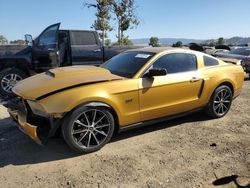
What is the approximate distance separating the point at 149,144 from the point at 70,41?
16.6 feet

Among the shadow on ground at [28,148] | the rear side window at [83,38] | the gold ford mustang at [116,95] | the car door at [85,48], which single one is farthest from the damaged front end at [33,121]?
the rear side window at [83,38]

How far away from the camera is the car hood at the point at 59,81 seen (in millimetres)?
4390

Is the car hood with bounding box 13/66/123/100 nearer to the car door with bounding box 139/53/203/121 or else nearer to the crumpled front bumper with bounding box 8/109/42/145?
the crumpled front bumper with bounding box 8/109/42/145

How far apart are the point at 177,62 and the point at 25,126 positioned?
293 cm

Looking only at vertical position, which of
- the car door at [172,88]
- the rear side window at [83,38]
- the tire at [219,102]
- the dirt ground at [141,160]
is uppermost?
the rear side window at [83,38]

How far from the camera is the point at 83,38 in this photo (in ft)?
30.0

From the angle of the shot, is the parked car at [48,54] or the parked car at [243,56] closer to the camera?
the parked car at [48,54]

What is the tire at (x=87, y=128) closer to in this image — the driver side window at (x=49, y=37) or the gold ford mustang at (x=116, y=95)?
the gold ford mustang at (x=116, y=95)

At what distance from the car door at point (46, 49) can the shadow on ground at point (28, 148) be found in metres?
3.19

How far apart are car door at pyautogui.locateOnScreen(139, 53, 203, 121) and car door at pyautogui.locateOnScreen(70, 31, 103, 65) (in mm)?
4115

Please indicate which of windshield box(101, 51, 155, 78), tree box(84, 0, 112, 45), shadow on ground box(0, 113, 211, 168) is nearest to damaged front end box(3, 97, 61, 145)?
shadow on ground box(0, 113, 211, 168)

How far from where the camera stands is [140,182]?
3.75 m

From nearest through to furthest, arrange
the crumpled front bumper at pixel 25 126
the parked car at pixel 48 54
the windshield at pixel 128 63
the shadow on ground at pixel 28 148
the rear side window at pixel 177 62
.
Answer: the crumpled front bumper at pixel 25 126
the shadow on ground at pixel 28 148
the windshield at pixel 128 63
the rear side window at pixel 177 62
the parked car at pixel 48 54

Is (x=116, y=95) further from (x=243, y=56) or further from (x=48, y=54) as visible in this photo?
(x=243, y=56)
